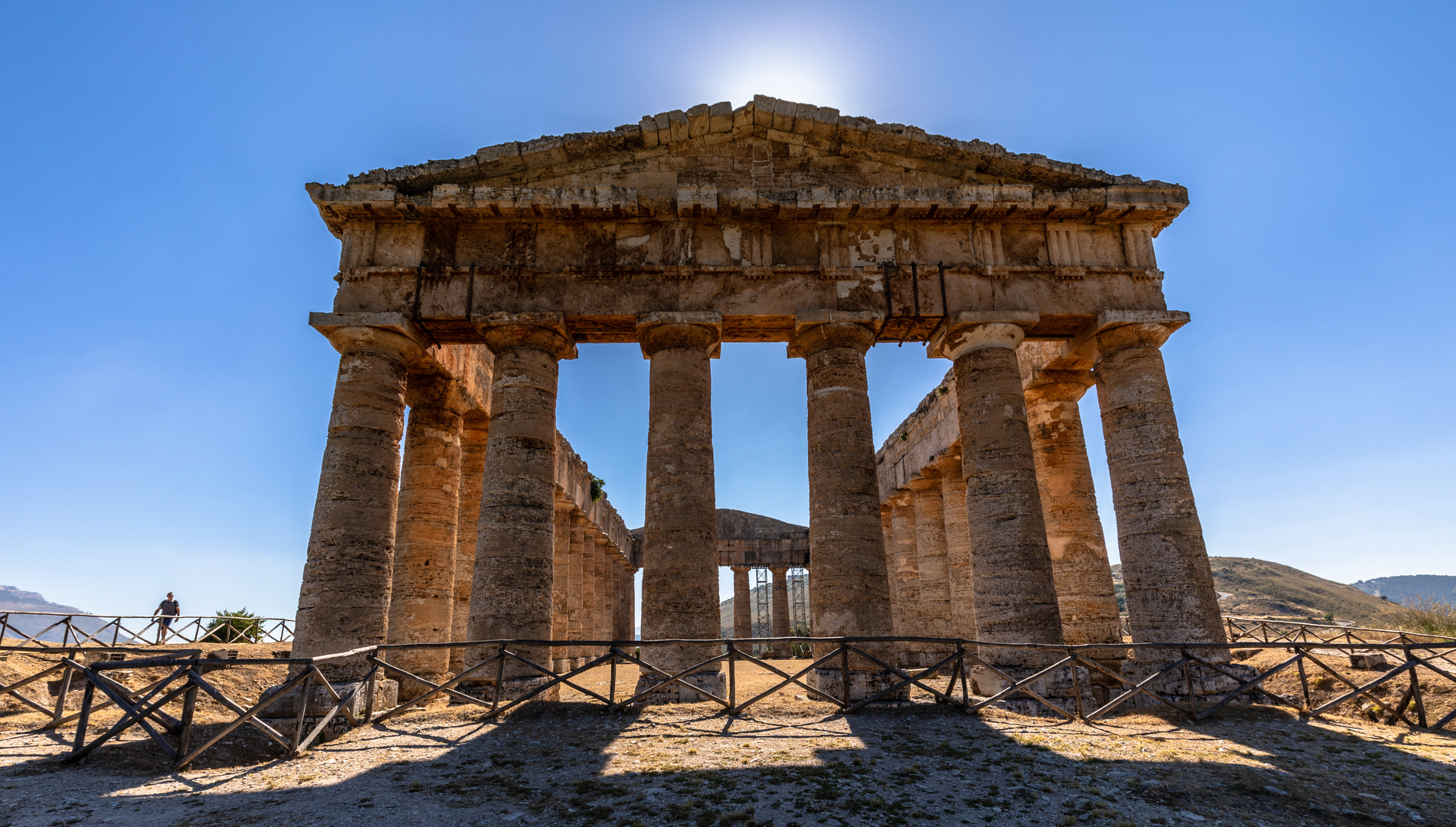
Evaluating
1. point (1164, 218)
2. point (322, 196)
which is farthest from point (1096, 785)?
point (322, 196)

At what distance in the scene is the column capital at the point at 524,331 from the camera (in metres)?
13.5

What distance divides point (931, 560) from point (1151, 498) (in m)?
9.42

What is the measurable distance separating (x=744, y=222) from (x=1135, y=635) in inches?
410

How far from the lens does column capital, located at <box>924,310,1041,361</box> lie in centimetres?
1364

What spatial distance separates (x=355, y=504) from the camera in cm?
1217

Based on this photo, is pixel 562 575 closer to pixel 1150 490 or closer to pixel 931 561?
pixel 931 561

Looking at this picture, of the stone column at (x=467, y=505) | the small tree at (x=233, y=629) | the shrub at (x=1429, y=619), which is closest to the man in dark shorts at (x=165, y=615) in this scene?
the small tree at (x=233, y=629)

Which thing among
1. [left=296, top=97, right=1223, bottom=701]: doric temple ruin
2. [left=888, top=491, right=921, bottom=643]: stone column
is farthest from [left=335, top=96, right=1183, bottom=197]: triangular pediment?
[left=888, top=491, right=921, bottom=643]: stone column

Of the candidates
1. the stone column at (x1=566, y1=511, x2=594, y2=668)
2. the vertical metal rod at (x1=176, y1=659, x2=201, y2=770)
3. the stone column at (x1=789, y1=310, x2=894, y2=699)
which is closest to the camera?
the vertical metal rod at (x1=176, y1=659, x2=201, y2=770)

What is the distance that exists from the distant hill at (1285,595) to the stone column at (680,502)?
4834cm

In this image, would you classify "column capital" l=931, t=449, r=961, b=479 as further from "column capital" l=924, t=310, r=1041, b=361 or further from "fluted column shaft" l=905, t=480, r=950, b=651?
"column capital" l=924, t=310, r=1041, b=361

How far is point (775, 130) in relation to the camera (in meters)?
14.5

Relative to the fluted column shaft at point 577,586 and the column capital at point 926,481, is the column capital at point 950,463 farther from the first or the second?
the fluted column shaft at point 577,586

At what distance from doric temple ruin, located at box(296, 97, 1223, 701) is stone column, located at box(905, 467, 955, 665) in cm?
574
